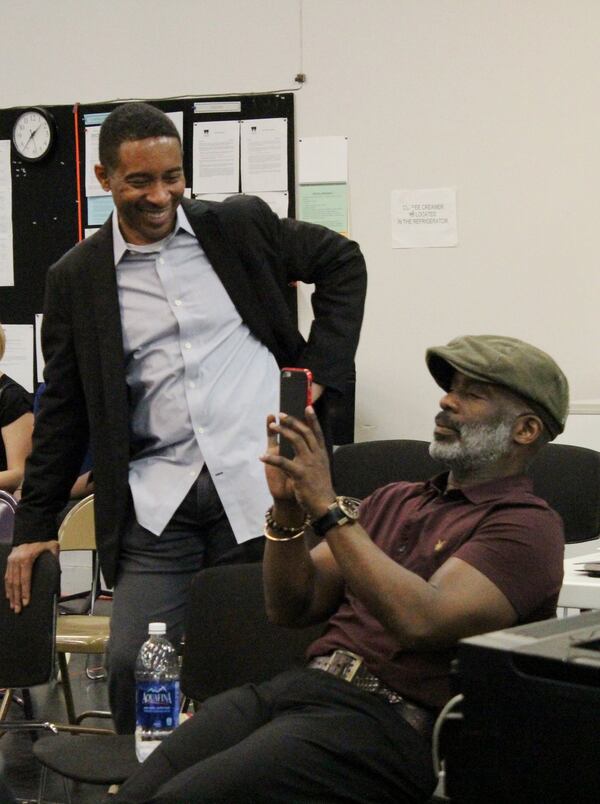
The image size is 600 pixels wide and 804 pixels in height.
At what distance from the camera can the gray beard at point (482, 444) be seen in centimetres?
203

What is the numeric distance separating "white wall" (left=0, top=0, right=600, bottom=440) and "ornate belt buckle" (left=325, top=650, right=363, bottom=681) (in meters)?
3.16

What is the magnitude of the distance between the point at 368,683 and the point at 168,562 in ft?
2.45

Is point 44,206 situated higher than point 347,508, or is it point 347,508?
point 44,206

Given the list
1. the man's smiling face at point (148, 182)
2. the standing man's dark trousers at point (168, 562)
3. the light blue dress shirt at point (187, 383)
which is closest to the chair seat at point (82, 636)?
the standing man's dark trousers at point (168, 562)

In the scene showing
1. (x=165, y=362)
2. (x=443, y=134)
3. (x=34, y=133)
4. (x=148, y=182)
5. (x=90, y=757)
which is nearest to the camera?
(x=90, y=757)

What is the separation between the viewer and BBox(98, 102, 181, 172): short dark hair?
241 centimetres

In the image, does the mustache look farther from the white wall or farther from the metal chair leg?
the white wall

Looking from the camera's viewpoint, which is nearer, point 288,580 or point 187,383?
point 288,580

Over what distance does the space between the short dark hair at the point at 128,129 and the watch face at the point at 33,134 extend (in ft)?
10.4

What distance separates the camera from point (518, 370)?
2.00 metres

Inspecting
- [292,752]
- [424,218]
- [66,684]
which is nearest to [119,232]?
[292,752]

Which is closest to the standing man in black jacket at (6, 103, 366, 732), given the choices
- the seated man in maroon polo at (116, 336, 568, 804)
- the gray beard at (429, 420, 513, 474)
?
the seated man in maroon polo at (116, 336, 568, 804)

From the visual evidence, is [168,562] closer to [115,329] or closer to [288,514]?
[115,329]

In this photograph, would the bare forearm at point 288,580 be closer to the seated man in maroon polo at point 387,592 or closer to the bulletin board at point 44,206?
the seated man in maroon polo at point 387,592
